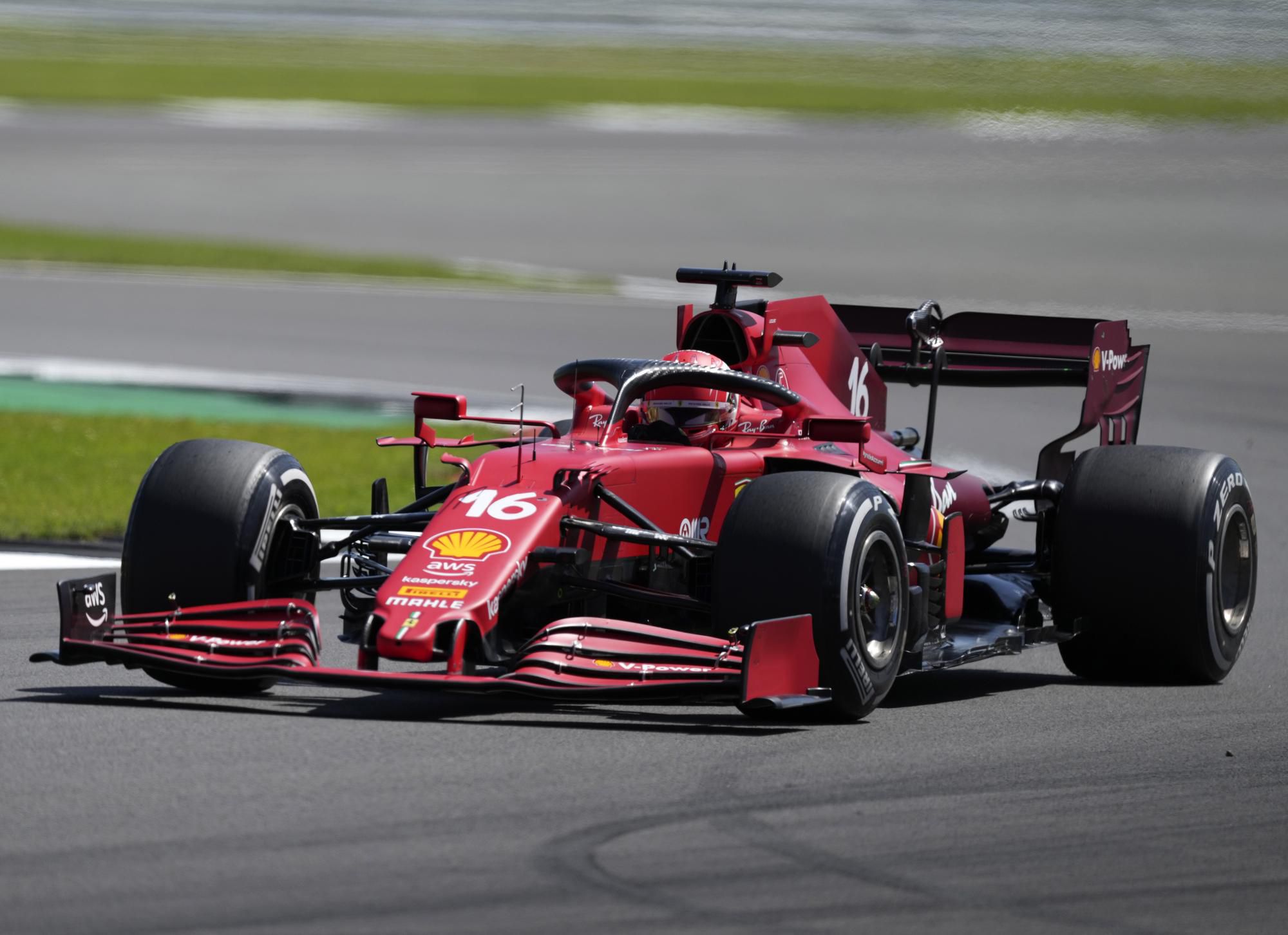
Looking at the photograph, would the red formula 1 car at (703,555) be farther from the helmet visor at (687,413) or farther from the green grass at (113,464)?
the green grass at (113,464)

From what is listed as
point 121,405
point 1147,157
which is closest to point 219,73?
point 1147,157

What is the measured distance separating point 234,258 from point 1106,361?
22640 mm

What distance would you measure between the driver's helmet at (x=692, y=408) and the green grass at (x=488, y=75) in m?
27.7

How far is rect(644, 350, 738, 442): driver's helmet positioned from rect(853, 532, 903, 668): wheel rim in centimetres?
119

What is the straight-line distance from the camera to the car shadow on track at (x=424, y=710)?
301 inches

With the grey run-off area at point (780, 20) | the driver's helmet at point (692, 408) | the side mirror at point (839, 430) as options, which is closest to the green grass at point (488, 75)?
the grey run-off area at point (780, 20)

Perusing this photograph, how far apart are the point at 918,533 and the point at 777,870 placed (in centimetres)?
347

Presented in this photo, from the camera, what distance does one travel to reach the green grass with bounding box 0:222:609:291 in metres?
30.1

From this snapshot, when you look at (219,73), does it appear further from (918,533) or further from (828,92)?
(918,533)

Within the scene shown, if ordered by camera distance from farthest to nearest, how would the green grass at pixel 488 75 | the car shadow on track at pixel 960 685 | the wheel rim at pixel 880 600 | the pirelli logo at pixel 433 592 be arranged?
1. the green grass at pixel 488 75
2. the car shadow on track at pixel 960 685
3. the wheel rim at pixel 880 600
4. the pirelli logo at pixel 433 592

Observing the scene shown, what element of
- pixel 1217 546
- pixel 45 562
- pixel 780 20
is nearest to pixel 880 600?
pixel 1217 546

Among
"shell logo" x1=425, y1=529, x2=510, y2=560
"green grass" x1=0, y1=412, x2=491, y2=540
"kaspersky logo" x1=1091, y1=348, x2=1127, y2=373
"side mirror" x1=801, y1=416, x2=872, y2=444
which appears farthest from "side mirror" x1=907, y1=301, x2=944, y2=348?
"green grass" x1=0, y1=412, x2=491, y2=540

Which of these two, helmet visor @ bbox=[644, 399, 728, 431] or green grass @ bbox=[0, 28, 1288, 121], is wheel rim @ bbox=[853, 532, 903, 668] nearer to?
helmet visor @ bbox=[644, 399, 728, 431]

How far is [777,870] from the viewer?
5582 mm
